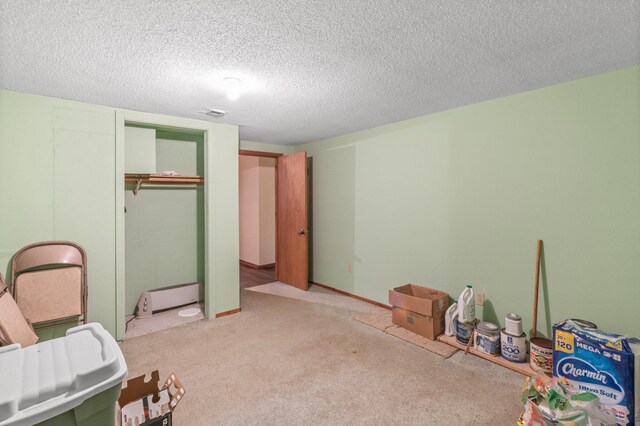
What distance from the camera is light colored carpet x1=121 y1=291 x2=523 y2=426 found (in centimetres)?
189

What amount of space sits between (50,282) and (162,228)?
51.6 inches

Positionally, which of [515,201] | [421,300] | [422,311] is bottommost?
[422,311]

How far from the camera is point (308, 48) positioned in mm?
1771

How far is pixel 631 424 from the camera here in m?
1.72

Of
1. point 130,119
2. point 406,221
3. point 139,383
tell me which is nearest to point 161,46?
point 130,119

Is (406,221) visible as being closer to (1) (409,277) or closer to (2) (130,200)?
(1) (409,277)

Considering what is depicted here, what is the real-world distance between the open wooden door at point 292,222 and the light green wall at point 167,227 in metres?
1.30

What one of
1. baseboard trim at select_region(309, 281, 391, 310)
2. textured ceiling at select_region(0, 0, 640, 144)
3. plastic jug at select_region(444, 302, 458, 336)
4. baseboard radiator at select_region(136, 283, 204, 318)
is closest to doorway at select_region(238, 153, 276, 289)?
baseboard trim at select_region(309, 281, 391, 310)

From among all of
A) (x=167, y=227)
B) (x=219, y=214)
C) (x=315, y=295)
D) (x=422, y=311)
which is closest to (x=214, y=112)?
(x=219, y=214)

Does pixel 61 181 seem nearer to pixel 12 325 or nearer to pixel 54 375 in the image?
pixel 12 325

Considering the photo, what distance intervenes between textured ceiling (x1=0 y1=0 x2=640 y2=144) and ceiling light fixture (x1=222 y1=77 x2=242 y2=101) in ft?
0.18

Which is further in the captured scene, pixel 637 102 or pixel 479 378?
pixel 479 378

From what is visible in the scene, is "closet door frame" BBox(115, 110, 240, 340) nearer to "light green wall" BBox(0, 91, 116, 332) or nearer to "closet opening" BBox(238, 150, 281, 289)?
"light green wall" BBox(0, 91, 116, 332)

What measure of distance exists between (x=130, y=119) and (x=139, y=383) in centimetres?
245
